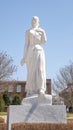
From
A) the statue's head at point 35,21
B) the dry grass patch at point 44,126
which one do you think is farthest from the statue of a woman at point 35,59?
the dry grass patch at point 44,126

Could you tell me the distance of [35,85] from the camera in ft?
34.4

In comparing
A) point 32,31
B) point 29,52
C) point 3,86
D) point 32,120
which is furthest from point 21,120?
point 3,86

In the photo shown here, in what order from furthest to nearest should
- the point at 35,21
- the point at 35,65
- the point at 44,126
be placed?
1. the point at 35,21
2. the point at 35,65
3. the point at 44,126

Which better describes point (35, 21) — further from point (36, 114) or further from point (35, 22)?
point (36, 114)

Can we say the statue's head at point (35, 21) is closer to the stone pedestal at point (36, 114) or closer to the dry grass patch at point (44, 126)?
the stone pedestal at point (36, 114)

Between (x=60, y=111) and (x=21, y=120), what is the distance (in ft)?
4.36

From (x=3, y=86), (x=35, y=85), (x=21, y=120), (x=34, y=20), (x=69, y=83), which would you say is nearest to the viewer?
(x=21, y=120)

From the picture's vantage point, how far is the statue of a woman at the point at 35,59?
10438 mm

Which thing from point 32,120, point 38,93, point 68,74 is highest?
point 68,74

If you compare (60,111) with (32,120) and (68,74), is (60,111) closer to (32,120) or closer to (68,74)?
(32,120)

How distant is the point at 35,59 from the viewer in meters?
10.6

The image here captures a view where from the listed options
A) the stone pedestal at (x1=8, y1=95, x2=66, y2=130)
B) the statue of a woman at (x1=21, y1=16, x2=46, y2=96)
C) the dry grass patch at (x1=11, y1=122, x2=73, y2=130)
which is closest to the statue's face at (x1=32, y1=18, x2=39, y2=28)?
the statue of a woman at (x1=21, y1=16, x2=46, y2=96)

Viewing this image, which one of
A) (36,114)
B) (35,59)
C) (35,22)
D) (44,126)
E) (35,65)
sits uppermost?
(35,22)

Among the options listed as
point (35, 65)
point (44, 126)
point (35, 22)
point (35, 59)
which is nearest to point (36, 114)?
point (44, 126)
